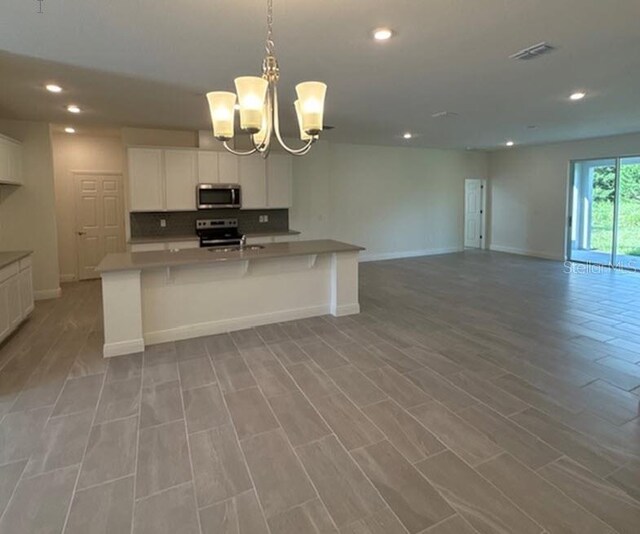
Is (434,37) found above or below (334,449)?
above

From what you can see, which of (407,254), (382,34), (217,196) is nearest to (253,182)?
(217,196)

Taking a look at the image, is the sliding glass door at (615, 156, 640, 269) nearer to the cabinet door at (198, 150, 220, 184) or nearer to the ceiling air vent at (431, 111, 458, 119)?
the ceiling air vent at (431, 111, 458, 119)

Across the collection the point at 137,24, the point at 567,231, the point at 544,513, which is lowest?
the point at 544,513

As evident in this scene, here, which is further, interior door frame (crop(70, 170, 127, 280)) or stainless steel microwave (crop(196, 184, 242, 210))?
interior door frame (crop(70, 170, 127, 280))

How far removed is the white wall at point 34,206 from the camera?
554 centimetres

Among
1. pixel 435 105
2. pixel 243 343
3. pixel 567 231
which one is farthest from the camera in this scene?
pixel 567 231

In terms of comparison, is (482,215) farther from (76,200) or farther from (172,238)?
(76,200)

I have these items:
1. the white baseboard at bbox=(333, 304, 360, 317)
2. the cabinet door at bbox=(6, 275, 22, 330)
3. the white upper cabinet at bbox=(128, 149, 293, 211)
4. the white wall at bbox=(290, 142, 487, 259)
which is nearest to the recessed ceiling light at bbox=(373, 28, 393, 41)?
the white baseboard at bbox=(333, 304, 360, 317)

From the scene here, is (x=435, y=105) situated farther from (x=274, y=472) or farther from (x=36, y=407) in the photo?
(x=36, y=407)

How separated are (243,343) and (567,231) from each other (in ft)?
26.4

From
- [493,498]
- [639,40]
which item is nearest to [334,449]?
[493,498]

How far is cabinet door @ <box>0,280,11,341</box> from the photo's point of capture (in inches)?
157

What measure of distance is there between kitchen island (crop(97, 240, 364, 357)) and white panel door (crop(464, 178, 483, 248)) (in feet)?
22.9

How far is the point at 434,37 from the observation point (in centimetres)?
286
